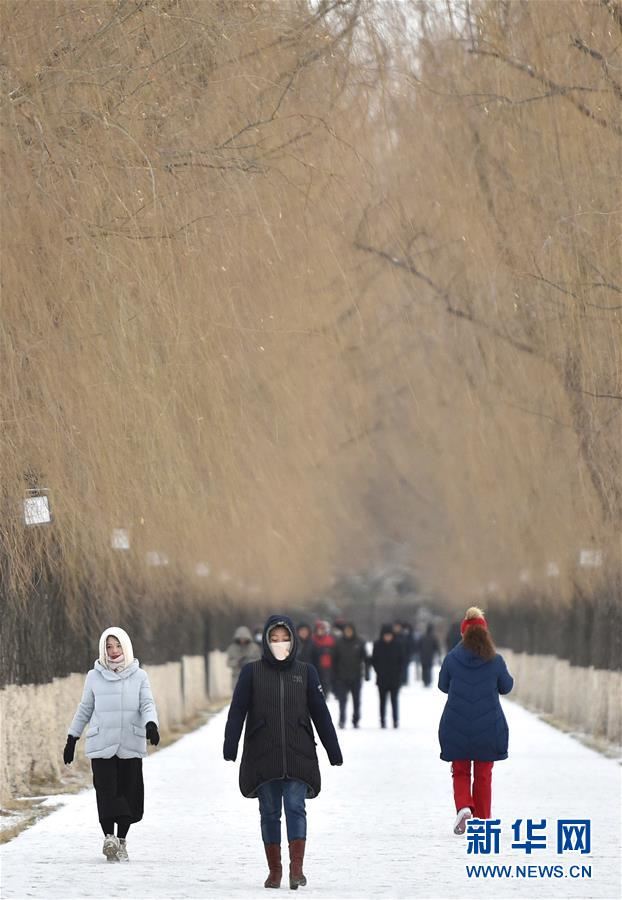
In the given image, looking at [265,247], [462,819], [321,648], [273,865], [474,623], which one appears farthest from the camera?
[321,648]

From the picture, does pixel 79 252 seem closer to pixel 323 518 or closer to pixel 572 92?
pixel 572 92

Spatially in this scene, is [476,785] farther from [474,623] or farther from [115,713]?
[115,713]

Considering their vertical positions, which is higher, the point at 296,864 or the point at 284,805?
the point at 284,805

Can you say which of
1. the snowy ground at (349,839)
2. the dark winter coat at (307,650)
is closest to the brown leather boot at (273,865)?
the snowy ground at (349,839)

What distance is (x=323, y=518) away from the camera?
40000 mm

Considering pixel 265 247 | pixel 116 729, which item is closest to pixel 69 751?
pixel 116 729

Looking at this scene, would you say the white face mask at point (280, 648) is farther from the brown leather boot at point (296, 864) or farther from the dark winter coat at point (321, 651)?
the dark winter coat at point (321, 651)

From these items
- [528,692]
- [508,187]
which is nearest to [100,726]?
[508,187]

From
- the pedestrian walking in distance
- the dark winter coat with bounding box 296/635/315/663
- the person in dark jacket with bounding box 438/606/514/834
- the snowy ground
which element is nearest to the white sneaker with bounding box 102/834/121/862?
the pedestrian walking in distance

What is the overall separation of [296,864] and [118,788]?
1.97 meters

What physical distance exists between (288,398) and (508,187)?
306 cm

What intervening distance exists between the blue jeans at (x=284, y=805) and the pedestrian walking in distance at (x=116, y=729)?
1639 millimetres

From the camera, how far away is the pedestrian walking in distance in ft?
45.5

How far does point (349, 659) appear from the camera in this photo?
33438mm
